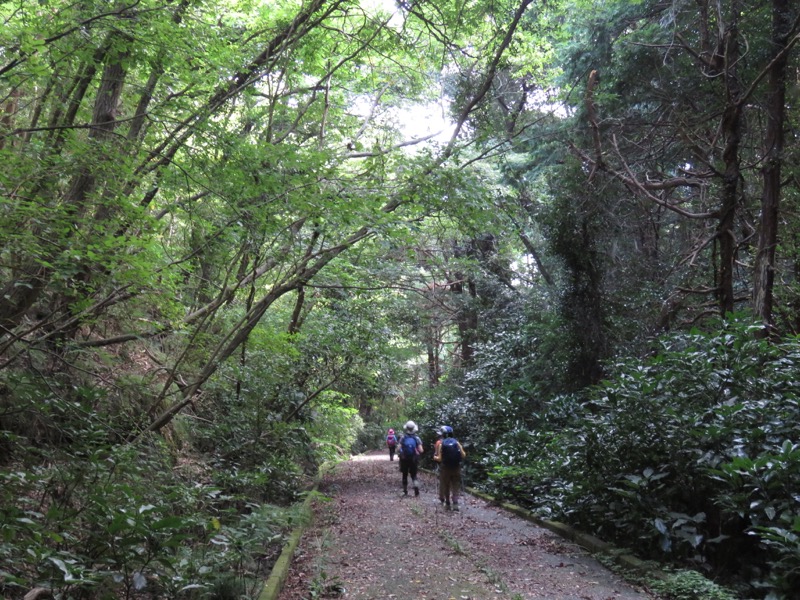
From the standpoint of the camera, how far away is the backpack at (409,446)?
13273 mm

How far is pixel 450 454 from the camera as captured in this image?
438 inches

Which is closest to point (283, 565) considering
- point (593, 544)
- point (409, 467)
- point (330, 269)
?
point (593, 544)

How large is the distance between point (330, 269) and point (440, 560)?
5.45 meters

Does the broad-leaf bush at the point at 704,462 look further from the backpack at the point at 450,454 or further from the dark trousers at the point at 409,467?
the dark trousers at the point at 409,467

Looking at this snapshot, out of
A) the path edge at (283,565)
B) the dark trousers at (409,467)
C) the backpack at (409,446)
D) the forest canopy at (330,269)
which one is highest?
the forest canopy at (330,269)

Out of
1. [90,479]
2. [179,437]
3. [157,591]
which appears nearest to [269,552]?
[157,591]

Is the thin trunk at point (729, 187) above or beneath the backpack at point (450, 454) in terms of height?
above

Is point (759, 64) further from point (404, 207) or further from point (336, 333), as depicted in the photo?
point (336, 333)

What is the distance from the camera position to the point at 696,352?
6754 mm

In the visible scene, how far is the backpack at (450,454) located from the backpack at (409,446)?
219 centimetres

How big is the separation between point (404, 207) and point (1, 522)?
641 centimetres

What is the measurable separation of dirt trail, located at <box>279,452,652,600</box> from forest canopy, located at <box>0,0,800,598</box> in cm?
66

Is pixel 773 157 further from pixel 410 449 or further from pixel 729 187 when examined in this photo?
pixel 410 449

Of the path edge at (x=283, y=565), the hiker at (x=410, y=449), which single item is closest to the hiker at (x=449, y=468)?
the hiker at (x=410, y=449)
